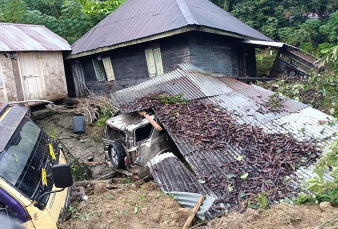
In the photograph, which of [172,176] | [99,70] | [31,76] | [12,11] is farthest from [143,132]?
[12,11]

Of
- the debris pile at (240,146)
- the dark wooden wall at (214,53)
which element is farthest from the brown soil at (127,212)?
the dark wooden wall at (214,53)

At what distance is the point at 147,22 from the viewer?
37.1ft

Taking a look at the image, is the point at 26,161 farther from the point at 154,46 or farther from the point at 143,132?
the point at 154,46

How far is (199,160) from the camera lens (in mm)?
5195

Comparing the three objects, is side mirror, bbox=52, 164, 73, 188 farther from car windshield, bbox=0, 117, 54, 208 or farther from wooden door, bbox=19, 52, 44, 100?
wooden door, bbox=19, 52, 44, 100

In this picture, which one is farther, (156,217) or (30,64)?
(30,64)

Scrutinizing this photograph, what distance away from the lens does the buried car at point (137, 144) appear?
6473 mm

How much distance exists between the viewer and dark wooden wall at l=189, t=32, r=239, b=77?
406 inches

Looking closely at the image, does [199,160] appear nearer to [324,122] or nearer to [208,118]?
[208,118]

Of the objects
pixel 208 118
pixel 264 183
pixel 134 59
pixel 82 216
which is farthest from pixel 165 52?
pixel 82 216

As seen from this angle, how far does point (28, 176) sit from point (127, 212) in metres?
1.40

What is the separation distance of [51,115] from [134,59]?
5.40 meters

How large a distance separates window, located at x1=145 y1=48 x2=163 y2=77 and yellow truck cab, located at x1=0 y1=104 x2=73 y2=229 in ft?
24.3

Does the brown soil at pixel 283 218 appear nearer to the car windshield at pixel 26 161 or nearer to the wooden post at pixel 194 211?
the wooden post at pixel 194 211
